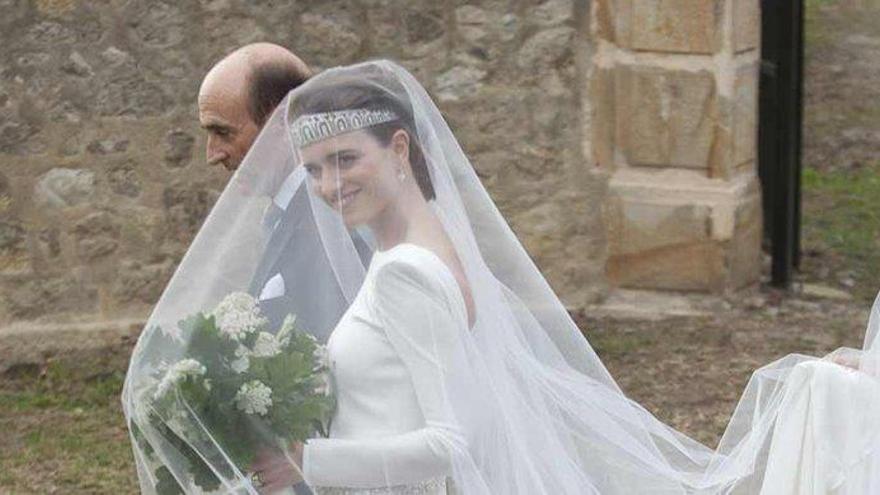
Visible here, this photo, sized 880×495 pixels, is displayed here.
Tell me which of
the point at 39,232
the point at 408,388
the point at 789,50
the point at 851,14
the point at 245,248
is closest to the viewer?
the point at 408,388

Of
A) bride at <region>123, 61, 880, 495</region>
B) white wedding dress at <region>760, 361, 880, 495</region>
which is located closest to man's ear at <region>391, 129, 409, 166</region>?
bride at <region>123, 61, 880, 495</region>

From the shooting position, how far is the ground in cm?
706

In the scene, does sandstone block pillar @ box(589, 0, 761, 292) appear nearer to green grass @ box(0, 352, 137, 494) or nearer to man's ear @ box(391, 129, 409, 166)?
green grass @ box(0, 352, 137, 494)

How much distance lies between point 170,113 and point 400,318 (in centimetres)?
463

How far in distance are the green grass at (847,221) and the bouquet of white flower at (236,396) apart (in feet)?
17.6

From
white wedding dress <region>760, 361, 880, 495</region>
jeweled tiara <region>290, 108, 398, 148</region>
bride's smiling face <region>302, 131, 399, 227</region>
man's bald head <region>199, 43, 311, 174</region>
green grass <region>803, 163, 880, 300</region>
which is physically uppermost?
jeweled tiara <region>290, 108, 398, 148</region>

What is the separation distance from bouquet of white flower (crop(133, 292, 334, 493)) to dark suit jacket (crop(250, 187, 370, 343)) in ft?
0.30

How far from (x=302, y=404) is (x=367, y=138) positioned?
50 centimetres

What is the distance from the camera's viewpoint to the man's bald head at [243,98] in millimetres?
4453

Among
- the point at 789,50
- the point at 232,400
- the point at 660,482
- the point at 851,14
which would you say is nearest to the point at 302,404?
the point at 232,400

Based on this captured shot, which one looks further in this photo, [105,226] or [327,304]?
[105,226]

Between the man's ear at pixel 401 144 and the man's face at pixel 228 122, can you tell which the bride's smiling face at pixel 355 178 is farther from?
the man's face at pixel 228 122

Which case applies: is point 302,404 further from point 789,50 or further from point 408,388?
point 789,50

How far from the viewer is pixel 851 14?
12.9 meters
